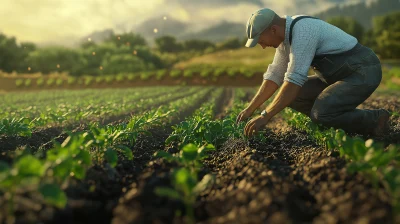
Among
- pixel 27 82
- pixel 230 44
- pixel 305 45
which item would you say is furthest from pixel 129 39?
pixel 305 45

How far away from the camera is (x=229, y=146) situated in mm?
4207

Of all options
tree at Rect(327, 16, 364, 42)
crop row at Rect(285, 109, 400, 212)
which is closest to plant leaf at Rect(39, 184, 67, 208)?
crop row at Rect(285, 109, 400, 212)

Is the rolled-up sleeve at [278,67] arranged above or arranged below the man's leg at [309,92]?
above

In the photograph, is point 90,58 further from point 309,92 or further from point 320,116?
point 320,116

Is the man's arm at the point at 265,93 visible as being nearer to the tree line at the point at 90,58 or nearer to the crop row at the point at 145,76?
the crop row at the point at 145,76

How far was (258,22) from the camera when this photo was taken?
379cm

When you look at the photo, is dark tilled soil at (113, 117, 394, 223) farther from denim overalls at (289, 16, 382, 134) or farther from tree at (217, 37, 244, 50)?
tree at (217, 37, 244, 50)

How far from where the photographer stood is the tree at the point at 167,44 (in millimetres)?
85625

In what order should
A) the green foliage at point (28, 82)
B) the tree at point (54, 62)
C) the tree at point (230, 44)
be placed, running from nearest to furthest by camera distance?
1. the green foliage at point (28, 82)
2. the tree at point (54, 62)
3. the tree at point (230, 44)

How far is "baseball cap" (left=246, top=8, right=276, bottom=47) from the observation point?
380cm

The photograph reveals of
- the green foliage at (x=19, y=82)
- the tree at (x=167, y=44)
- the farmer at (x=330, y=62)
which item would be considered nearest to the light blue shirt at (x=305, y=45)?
the farmer at (x=330, y=62)

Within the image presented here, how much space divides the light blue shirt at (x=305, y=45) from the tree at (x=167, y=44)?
82722 millimetres

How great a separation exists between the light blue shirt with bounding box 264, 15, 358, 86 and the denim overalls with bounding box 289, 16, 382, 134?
11cm

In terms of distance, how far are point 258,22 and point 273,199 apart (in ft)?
7.34
